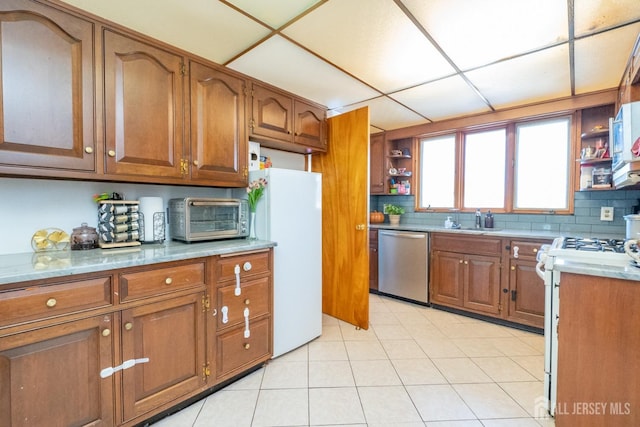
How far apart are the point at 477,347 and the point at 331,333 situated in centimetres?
123

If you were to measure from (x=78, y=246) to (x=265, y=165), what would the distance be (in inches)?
54.2

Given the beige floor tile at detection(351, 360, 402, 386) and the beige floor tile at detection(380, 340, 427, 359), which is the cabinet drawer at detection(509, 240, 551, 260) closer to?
the beige floor tile at detection(380, 340, 427, 359)

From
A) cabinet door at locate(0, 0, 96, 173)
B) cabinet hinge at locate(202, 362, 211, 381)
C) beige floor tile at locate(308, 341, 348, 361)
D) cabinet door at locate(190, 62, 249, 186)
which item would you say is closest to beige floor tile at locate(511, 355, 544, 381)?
beige floor tile at locate(308, 341, 348, 361)

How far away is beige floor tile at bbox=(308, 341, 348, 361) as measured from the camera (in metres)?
2.16

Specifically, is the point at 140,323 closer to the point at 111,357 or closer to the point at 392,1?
the point at 111,357

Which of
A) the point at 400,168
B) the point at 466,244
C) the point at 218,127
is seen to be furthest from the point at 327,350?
the point at 400,168

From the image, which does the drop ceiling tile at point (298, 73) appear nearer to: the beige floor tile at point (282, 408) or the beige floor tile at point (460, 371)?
the beige floor tile at point (282, 408)

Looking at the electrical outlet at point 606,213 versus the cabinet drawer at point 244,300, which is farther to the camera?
the electrical outlet at point 606,213

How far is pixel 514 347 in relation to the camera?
231 cm

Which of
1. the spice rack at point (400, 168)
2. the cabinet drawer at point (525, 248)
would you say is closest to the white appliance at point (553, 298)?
the cabinet drawer at point (525, 248)

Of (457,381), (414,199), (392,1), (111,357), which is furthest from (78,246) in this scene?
(414,199)

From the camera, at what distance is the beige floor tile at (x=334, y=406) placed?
153cm

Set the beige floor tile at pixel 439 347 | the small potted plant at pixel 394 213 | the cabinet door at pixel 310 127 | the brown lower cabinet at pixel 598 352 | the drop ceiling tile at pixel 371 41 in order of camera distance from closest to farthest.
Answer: the brown lower cabinet at pixel 598 352 → the drop ceiling tile at pixel 371 41 → the beige floor tile at pixel 439 347 → the cabinet door at pixel 310 127 → the small potted plant at pixel 394 213

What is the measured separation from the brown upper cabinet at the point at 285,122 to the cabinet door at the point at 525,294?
219 centimetres
